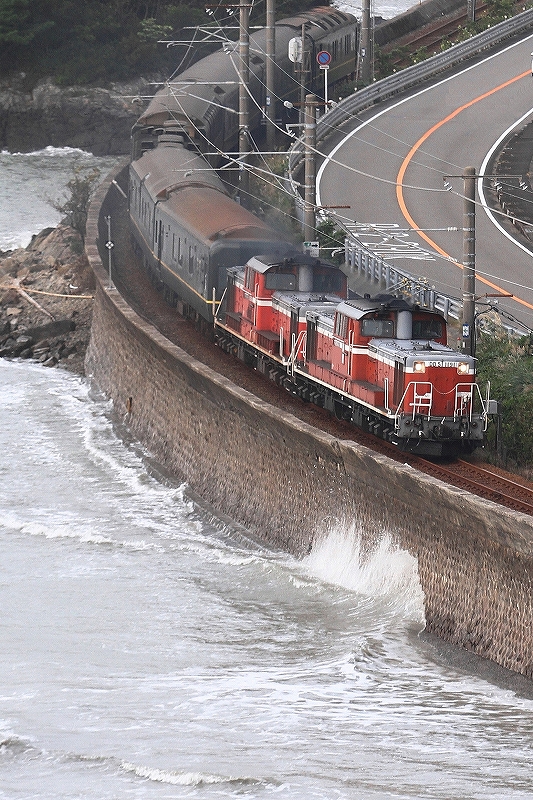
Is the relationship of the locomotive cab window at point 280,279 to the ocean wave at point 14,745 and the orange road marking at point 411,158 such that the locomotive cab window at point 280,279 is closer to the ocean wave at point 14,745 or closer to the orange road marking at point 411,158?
the orange road marking at point 411,158

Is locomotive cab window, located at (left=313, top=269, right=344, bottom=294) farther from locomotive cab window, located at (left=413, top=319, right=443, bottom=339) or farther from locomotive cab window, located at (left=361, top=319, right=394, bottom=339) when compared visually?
locomotive cab window, located at (left=361, top=319, right=394, bottom=339)

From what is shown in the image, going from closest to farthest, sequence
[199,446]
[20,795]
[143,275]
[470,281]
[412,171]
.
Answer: [20,795] → [470,281] → [199,446] → [143,275] → [412,171]

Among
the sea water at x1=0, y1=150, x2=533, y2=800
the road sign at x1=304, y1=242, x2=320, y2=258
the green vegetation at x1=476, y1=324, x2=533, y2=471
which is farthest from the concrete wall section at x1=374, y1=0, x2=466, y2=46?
the sea water at x1=0, y1=150, x2=533, y2=800

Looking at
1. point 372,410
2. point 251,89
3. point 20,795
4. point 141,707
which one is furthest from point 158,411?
point 251,89

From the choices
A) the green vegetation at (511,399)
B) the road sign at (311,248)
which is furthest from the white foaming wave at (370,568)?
the road sign at (311,248)

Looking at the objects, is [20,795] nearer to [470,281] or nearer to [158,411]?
[470,281]

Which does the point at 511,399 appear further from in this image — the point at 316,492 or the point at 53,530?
the point at 53,530

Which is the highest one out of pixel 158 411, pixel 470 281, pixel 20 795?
pixel 470 281
